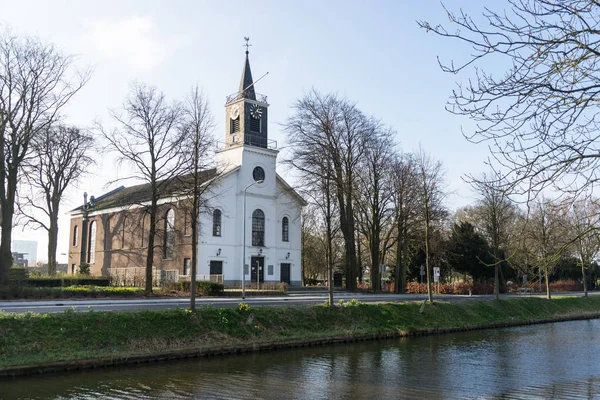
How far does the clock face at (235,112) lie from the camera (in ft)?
169

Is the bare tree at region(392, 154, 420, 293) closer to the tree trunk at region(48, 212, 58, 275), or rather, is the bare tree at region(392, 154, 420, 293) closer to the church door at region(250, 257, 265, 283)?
→ the church door at region(250, 257, 265, 283)

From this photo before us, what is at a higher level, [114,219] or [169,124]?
[169,124]

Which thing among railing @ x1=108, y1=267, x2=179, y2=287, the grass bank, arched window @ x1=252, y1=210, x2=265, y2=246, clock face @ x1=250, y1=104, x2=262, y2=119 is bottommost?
the grass bank

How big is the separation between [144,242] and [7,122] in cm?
2463

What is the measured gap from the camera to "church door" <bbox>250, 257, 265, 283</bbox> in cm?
5028

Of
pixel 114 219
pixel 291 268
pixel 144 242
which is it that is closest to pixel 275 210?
pixel 291 268

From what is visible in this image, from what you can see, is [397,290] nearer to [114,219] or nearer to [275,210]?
[275,210]

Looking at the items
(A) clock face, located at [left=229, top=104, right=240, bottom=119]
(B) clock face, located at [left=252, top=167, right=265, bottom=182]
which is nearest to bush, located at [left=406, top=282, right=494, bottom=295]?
(B) clock face, located at [left=252, top=167, right=265, bottom=182]

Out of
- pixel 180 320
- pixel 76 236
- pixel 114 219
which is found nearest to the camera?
pixel 180 320

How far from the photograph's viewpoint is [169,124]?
3372cm

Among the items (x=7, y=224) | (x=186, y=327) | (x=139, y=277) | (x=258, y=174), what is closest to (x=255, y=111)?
(x=258, y=174)

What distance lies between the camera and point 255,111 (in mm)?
51688

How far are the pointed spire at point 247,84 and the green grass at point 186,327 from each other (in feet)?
101

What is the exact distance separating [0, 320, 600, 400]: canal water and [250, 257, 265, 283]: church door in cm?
3083
